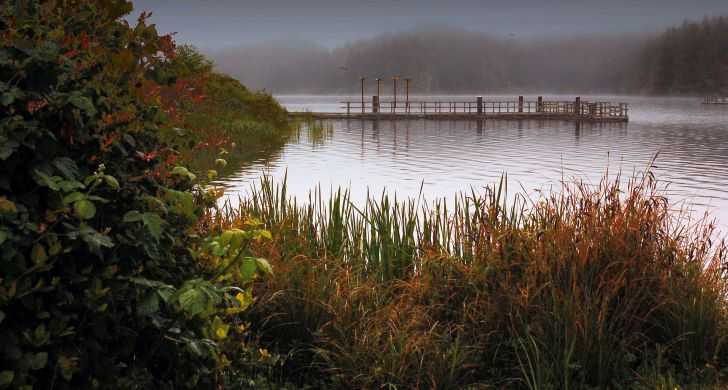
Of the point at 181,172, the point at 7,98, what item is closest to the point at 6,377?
the point at 7,98

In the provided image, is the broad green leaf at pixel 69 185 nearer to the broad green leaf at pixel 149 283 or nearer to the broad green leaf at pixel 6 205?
the broad green leaf at pixel 6 205

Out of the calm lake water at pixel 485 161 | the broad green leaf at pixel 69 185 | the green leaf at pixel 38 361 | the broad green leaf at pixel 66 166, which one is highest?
the broad green leaf at pixel 66 166

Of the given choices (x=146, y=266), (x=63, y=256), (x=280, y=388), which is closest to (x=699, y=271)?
(x=280, y=388)

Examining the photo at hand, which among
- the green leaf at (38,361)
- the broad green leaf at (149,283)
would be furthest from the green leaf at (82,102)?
the green leaf at (38,361)

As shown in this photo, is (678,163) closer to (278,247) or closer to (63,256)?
(278,247)

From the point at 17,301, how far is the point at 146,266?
55 centimetres

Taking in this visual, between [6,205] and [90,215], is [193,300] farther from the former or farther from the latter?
[6,205]

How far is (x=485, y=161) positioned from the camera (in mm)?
32781

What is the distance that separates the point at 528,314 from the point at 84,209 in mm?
3355

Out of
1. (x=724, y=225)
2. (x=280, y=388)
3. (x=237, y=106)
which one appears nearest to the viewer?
(x=280, y=388)

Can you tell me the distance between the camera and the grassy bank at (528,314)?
193 inches

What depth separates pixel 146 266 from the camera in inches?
131

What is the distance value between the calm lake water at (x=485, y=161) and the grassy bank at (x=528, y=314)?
6671mm

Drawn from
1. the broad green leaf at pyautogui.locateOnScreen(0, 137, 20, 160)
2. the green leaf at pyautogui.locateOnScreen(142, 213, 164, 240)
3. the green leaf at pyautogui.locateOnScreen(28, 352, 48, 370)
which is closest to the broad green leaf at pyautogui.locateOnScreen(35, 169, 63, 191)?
the broad green leaf at pyautogui.locateOnScreen(0, 137, 20, 160)
